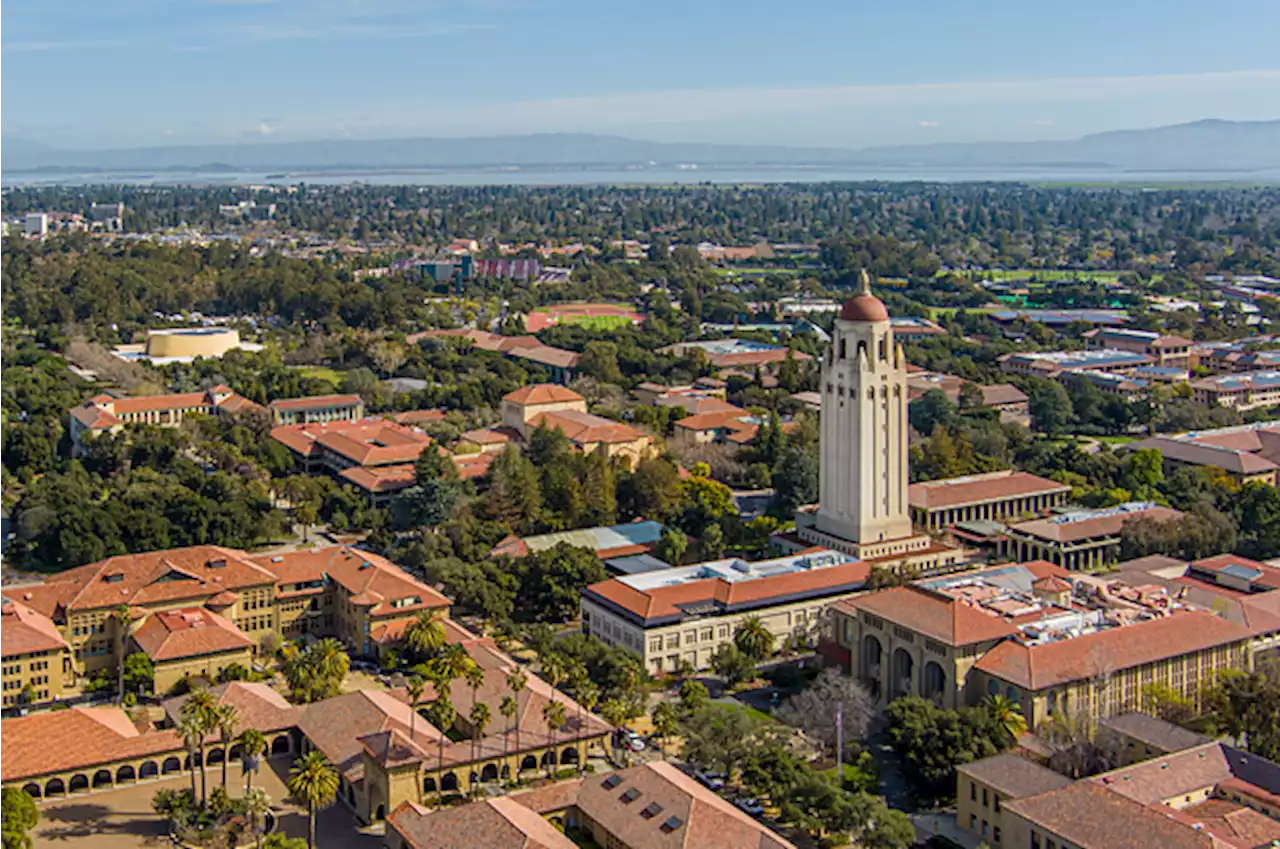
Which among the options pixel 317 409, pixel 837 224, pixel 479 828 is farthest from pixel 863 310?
pixel 837 224

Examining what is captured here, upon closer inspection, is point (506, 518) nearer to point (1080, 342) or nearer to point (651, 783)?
point (651, 783)

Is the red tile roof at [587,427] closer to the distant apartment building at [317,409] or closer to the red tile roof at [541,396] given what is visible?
the red tile roof at [541,396]

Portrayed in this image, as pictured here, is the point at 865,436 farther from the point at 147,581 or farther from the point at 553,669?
the point at 147,581

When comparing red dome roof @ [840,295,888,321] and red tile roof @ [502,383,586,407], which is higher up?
red dome roof @ [840,295,888,321]

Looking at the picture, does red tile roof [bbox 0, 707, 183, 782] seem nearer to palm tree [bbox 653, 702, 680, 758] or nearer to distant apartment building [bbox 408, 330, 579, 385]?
palm tree [bbox 653, 702, 680, 758]

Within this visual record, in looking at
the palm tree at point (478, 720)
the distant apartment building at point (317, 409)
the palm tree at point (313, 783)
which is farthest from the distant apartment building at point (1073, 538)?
the distant apartment building at point (317, 409)

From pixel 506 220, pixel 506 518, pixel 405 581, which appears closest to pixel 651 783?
pixel 405 581

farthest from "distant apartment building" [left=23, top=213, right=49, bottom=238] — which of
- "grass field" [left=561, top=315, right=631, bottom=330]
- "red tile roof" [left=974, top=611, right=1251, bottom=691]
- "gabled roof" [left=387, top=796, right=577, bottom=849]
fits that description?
"red tile roof" [left=974, top=611, right=1251, bottom=691]
